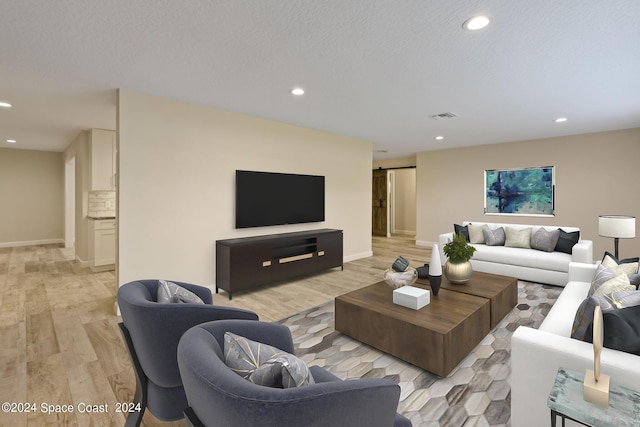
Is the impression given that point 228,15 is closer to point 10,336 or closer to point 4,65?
point 4,65

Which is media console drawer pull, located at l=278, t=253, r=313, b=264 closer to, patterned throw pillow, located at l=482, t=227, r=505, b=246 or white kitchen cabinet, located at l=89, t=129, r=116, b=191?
patterned throw pillow, located at l=482, t=227, r=505, b=246

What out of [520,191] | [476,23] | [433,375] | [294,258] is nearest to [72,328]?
[294,258]

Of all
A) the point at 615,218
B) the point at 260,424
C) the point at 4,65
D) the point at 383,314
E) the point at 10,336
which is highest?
the point at 4,65

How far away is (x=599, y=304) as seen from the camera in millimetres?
1510

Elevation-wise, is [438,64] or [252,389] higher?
[438,64]

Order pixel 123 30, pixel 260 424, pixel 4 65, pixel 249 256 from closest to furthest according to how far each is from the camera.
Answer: pixel 260 424
pixel 123 30
pixel 4 65
pixel 249 256

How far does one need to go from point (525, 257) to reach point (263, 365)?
464 centimetres

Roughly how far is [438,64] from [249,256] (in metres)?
2.98

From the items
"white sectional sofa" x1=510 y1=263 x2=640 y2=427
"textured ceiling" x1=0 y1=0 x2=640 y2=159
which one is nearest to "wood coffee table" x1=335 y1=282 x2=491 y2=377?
"white sectional sofa" x1=510 y1=263 x2=640 y2=427

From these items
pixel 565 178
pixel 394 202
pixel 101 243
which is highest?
pixel 565 178

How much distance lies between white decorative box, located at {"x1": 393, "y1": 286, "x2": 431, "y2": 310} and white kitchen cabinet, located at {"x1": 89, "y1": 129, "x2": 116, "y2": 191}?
16.8 ft

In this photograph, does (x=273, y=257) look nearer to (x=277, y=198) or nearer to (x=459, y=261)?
(x=277, y=198)

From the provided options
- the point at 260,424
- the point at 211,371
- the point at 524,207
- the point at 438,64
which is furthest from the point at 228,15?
the point at 524,207

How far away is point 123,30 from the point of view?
212 cm
